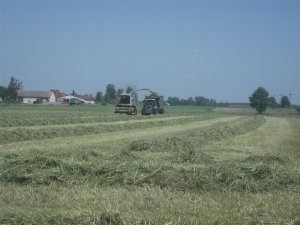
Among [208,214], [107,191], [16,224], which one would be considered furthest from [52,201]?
[208,214]

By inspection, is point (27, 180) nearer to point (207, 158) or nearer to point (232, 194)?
point (232, 194)

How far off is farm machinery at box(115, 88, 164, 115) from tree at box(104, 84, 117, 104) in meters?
92.1

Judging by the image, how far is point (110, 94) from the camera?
6599 inches

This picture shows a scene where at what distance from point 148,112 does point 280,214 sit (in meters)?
51.3

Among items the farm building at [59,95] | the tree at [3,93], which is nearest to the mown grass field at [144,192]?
the tree at [3,93]

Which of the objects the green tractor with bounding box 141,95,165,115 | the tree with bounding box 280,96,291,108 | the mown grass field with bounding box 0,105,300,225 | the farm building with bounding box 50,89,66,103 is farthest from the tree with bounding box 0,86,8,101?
the mown grass field with bounding box 0,105,300,225

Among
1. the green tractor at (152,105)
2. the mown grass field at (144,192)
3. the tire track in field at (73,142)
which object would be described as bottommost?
the tire track in field at (73,142)

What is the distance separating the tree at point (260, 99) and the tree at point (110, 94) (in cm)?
4694

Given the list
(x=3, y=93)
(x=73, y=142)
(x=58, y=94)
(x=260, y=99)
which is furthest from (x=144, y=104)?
(x=58, y=94)

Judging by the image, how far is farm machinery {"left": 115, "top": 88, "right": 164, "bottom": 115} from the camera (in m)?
54.0

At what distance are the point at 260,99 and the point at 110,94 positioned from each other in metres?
58.5

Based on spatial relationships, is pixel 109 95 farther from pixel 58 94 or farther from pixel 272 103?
pixel 272 103

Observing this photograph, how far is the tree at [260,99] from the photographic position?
402 ft

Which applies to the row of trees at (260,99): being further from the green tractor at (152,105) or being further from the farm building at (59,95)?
the farm building at (59,95)
